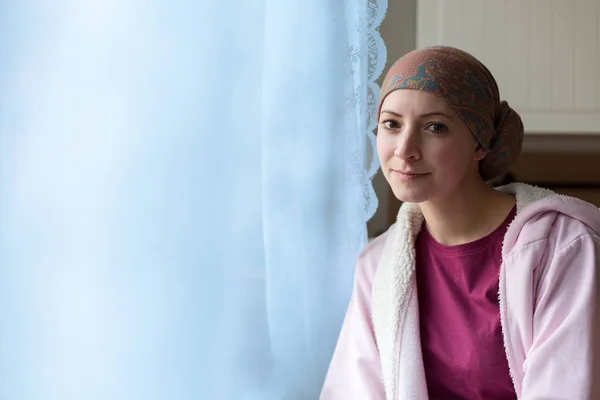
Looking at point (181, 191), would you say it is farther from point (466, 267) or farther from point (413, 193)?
point (466, 267)

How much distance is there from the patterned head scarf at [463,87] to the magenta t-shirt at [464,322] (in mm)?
134

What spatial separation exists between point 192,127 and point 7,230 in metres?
0.31

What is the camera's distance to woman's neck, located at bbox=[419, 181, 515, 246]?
1.17 meters

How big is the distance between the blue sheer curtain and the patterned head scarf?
219mm

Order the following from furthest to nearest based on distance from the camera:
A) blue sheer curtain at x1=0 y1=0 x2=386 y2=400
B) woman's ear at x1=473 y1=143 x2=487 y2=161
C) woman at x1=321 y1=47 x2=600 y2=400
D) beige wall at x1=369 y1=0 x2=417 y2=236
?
1. beige wall at x1=369 y1=0 x2=417 y2=236
2. woman's ear at x1=473 y1=143 x2=487 y2=161
3. woman at x1=321 y1=47 x2=600 y2=400
4. blue sheer curtain at x1=0 y1=0 x2=386 y2=400

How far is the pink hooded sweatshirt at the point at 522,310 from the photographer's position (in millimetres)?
1019

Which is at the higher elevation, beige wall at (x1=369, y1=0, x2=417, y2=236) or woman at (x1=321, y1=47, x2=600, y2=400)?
beige wall at (x1=369, y1=0, x2=417, y2=236)

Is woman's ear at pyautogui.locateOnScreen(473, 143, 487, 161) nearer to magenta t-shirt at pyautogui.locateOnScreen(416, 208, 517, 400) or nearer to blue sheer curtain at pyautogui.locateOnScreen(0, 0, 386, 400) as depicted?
magenta t-shirt at pyautogui.locateOnScreen(416, 208, 517, 400)

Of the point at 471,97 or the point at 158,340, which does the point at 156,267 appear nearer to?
the point at 158,340

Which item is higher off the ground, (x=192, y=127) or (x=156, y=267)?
(x=192, y=127)

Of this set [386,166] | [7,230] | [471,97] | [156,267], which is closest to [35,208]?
[7,230]

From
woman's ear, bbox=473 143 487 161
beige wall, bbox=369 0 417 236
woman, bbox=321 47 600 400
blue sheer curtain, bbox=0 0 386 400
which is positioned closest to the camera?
blue sheer curtain, bbox=0 0 386 400

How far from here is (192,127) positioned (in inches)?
43.2

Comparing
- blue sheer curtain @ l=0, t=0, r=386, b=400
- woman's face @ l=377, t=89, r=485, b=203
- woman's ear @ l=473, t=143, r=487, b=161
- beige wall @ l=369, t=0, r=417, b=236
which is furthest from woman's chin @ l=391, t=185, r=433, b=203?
beige wall @ l=369, t=0, r=417, b=236
